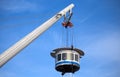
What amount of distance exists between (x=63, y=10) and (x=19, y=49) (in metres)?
17.8

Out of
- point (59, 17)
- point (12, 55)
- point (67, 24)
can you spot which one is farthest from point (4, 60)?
point (67, 24)

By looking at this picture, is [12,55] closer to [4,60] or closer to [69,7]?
[4,60]

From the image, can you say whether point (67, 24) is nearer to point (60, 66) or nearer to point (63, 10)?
point (63, 10)

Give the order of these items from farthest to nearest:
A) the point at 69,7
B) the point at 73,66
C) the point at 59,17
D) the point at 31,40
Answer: the point at 73,66 < the point at 69,7 < the point at 59,17 < the point at 31,40

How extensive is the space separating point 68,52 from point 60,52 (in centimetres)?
190

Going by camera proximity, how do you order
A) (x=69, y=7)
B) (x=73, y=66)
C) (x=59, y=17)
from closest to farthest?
(x=59, y=17), (x=69, y=7), (x=73, y=66)

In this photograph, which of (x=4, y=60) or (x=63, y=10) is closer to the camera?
(x=4, y=60)

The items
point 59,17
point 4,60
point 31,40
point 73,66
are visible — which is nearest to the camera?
point 4,60

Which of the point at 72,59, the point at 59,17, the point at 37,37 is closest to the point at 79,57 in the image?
the point at 72,59

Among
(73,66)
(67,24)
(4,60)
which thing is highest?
(67,24)

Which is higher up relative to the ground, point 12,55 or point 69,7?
point 69,7

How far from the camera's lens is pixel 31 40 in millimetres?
55438

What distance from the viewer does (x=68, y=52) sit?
76.3m

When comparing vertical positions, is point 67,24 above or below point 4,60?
above
